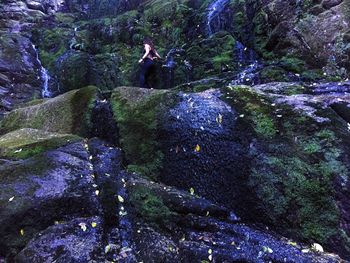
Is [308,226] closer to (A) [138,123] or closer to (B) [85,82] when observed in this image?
(A) [138,123]

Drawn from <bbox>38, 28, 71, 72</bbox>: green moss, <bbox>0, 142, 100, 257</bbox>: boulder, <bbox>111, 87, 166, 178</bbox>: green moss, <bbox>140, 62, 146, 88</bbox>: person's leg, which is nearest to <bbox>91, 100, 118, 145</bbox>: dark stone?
<bbox>111, 87, 166, 178</bbox>: green moss

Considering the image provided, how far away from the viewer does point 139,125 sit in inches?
334

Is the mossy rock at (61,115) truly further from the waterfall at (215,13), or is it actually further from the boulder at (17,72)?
the waterfall at (215,13)

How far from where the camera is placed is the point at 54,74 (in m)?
20.0

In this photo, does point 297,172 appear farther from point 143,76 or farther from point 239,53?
point 239,53

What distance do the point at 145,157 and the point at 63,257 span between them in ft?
10.3

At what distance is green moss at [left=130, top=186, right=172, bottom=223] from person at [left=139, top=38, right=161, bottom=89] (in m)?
7.11

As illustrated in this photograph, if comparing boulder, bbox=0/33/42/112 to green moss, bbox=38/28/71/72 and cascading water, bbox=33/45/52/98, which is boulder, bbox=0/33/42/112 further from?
green moss, bbox=38/28/71/72

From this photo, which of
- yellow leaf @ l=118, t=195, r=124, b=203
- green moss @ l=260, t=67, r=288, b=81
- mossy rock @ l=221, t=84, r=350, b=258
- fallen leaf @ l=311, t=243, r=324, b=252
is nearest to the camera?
fallen leaf @ l=311, t=243, r=324, b=252

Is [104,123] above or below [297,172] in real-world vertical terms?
below

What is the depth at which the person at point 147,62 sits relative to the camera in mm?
12799

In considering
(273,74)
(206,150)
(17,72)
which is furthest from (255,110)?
(17,72)

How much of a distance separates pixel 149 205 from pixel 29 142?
3360 millimetres

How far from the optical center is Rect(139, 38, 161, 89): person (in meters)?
12.8
